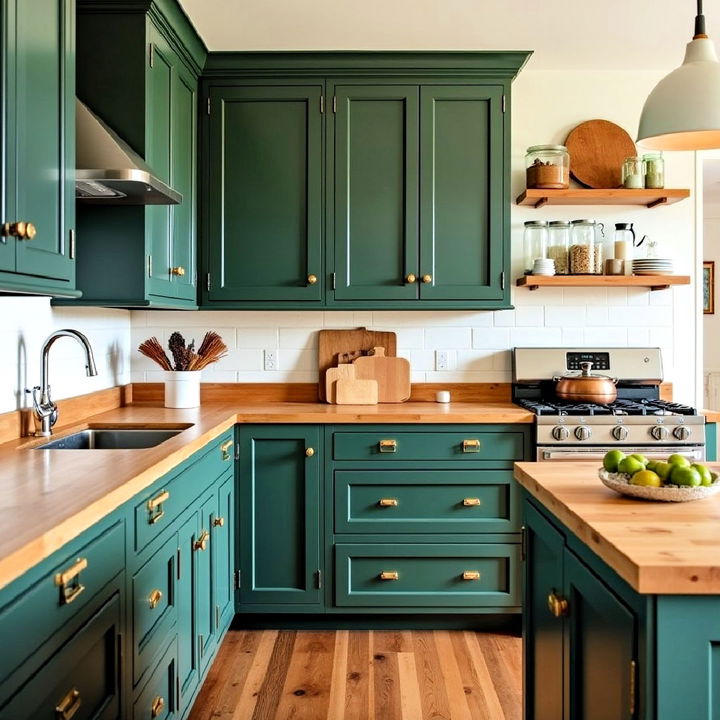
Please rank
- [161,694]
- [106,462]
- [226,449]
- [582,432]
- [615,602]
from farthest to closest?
1. [582,432]
2. [226,449]
3. [161,694]
4. [106,462]
5. [615,602]

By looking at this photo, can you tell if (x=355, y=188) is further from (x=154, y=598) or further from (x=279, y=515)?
(x=154, y=598)

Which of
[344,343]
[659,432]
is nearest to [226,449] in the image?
[344,343]

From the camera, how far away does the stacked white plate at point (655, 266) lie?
3.94m

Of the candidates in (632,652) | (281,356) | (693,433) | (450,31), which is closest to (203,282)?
(281,356)

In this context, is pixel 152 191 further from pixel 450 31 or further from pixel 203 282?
pixel 450 31

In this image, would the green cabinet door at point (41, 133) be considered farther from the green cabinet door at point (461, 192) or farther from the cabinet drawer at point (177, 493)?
the green cabinet door at point (461, 192)

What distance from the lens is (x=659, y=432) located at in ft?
11.5

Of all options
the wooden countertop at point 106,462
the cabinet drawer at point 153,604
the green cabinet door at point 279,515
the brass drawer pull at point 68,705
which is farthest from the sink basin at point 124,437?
the brass drawer pull at point 68,705

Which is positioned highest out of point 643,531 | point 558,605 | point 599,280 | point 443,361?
point 599,280

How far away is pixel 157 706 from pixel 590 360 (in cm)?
267

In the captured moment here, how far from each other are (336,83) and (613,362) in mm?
1904

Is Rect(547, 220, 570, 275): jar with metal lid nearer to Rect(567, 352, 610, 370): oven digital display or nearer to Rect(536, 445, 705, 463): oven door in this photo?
Rect(567, 352, 610, 370): oven digital display

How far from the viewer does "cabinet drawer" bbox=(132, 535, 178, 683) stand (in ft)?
6.82

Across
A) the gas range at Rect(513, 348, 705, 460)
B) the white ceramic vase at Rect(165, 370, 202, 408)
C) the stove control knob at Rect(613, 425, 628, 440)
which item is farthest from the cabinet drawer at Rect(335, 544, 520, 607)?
the white ceramic vase at Rect(165, 370, 202, 408)
